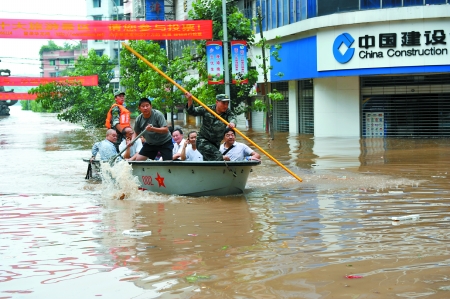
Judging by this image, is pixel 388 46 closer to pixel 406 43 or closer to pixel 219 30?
pixel 406 43

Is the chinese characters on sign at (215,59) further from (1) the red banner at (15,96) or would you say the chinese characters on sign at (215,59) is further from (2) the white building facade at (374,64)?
(1) the red banner at (15,96)

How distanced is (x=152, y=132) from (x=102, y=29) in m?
15.9

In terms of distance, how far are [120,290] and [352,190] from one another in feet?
23.2

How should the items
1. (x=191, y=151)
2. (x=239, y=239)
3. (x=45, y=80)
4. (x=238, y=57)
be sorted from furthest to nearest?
1. (x=45, y=80)
2. (x=238, y=57)
3. (x=191, y=151)
4. (x=239, y=239)

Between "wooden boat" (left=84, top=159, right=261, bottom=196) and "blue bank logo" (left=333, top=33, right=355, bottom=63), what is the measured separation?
15655 millimetres

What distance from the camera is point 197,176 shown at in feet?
39.4

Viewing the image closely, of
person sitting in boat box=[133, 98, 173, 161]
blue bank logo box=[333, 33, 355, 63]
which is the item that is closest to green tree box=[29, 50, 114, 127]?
blue bank logo box=[333, 33, 355, 63]

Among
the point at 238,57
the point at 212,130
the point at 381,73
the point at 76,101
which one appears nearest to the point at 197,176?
the point at 212,130

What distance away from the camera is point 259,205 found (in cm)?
1132

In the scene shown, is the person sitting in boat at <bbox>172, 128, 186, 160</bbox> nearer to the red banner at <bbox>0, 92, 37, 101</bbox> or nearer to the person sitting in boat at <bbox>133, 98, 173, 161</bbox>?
the person sitting in boat at <bbox>133, 98, 173, 161</bbox>

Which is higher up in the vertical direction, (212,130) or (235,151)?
(212,130)

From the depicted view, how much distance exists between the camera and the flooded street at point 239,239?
6.32 metres

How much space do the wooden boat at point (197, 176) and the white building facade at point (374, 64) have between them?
15444 millimetres

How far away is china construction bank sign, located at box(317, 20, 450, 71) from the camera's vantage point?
25656mm
